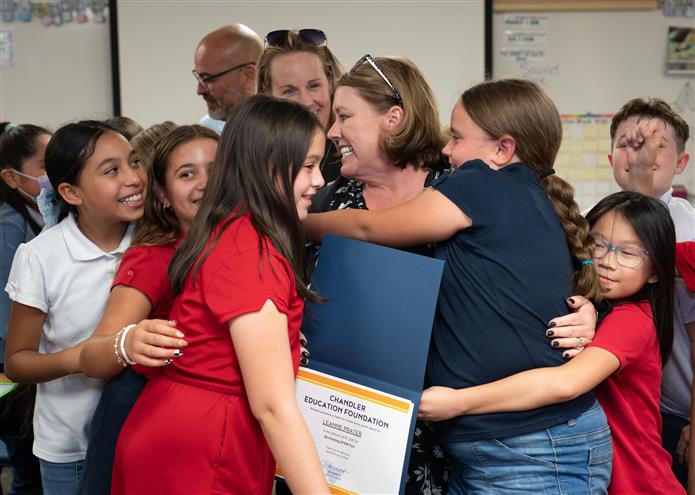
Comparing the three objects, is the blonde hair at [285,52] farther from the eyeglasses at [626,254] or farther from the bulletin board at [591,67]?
the bulletin board at [591,67]

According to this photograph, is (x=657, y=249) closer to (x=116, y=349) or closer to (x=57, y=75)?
(x=116, y=349)

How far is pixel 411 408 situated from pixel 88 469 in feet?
2.41

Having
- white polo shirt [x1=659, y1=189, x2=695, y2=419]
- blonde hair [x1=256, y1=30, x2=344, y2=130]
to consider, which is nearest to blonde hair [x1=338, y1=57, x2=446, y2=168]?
blonde hair [x1=256, y1=30, x2=344, y2=130]

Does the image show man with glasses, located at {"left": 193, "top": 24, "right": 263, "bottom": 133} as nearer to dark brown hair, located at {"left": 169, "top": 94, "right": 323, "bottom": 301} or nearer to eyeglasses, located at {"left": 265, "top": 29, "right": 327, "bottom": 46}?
eyeglasses, located at {"left": 265, "top": 29, "right": 327, "bottom": 46}

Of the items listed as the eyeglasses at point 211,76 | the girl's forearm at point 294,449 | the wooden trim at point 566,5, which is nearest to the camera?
the girl's forearm at point 294,449

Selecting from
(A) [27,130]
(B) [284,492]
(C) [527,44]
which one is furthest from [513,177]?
(C) [527,44]

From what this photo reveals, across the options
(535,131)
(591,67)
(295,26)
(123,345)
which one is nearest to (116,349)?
(123,345)

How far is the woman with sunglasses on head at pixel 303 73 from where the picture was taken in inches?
91.6

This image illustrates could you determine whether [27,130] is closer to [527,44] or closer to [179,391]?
[179,391]

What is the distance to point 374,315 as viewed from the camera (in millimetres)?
1507

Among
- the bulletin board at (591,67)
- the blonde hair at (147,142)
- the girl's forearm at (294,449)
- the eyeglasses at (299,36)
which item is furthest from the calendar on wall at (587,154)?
the girl's forearm at (294,449)

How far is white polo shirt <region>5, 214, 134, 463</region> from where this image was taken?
1.83 meters

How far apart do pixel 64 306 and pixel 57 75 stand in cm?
301

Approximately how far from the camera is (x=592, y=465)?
4.96ft
